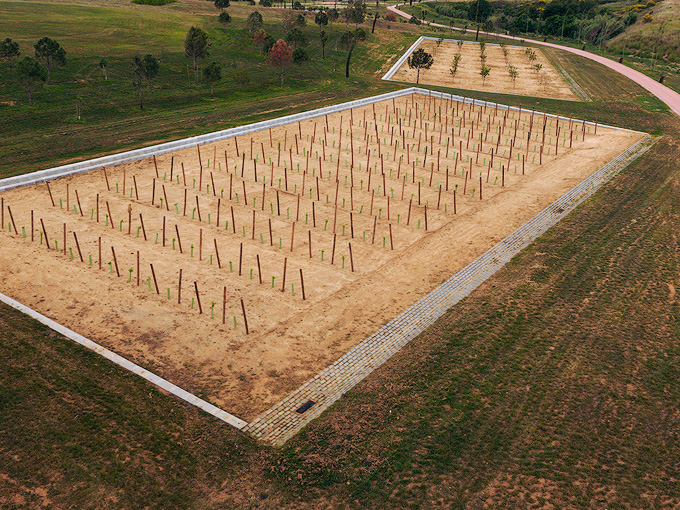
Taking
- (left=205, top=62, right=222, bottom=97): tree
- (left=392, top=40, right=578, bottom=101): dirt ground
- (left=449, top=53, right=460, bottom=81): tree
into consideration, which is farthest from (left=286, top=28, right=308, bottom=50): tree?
(left=449, top=53, right=460, bottom=81): tree

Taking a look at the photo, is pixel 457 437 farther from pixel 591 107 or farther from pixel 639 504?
pixel 591 107

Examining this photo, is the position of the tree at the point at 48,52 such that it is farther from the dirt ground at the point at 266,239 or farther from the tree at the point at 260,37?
the tree at the point at 260,37

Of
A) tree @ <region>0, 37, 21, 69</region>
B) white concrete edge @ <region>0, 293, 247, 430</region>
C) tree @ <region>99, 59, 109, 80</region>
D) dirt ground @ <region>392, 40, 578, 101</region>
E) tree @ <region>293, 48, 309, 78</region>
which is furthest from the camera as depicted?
dirt ground @ <region>392, 40, 578, 101</region>

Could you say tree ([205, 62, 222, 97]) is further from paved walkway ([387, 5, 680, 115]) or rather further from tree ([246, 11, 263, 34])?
paved walkway ([387, 5, 680, 115])

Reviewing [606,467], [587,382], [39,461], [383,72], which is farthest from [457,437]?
[383,72]

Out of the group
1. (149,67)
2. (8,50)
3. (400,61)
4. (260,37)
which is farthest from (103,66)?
(400,61)
